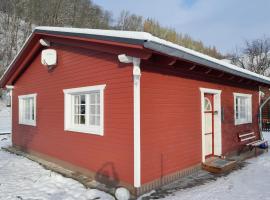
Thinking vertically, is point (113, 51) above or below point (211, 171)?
above

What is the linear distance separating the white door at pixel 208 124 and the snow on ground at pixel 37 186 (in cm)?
382

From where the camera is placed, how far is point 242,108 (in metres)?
10.3

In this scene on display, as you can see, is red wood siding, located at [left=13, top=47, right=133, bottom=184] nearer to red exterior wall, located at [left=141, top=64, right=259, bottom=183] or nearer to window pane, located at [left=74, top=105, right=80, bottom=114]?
red exterior wall, located at [left=141, top=64, right=259, bottom=183]

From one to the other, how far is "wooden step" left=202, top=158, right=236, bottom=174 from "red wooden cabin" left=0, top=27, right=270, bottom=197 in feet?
0.82

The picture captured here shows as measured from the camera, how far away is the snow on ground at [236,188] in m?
5.25

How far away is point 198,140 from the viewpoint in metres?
7.41

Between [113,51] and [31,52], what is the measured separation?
4906 mm

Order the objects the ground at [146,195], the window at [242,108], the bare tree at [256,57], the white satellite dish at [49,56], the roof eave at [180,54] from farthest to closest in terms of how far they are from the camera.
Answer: the bare tree at [256,57] < the window at [242,108] < the white satellite dish at [49,56] < the ground at [146,195] < the roof eave at [180,54]

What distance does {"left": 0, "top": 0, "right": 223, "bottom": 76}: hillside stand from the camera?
37156 mm

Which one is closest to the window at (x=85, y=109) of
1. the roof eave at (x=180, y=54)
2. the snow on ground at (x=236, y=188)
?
the roof eave at (x=180, y=54)

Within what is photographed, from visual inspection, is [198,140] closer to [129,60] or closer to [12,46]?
[129,60]

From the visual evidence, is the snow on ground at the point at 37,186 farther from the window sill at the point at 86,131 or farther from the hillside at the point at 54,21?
the hillside at the point at 54,21

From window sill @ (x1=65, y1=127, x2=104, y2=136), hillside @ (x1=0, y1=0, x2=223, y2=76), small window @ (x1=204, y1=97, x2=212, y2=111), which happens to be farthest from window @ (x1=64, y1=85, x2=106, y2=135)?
hillside @ (x1=0, y1=0, x2=223, y2=76)

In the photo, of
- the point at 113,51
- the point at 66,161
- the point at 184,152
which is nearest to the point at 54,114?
the point at 66,161
